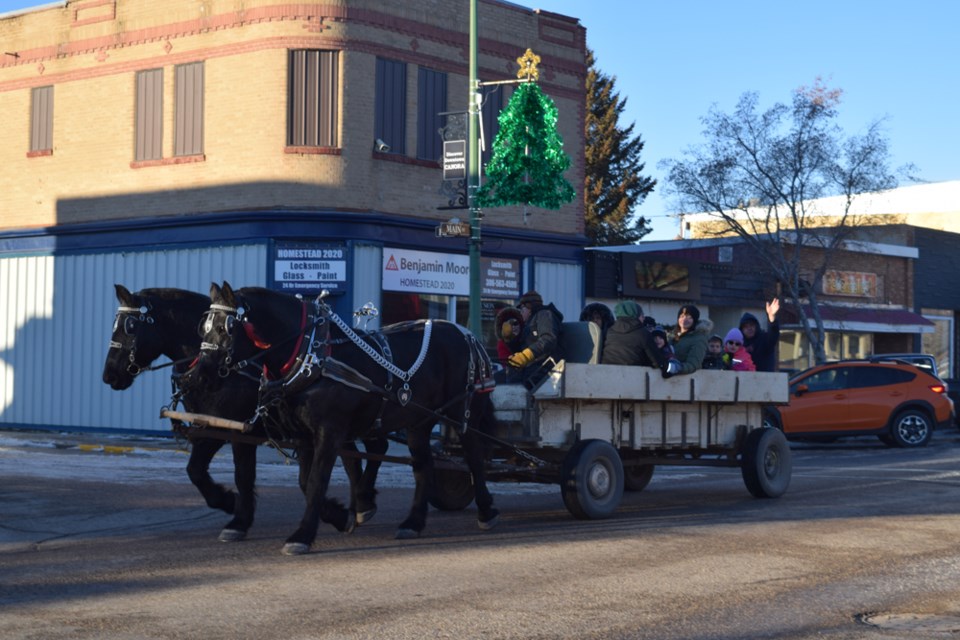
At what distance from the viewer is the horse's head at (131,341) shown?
10.1 meters

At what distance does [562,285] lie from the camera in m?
28.6

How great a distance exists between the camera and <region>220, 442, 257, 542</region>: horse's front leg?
10.2m

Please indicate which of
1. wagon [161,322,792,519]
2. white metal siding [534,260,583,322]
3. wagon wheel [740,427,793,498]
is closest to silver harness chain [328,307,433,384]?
wagon [161,322,792,519]

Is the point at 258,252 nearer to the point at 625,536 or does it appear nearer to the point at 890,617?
the point at 625,536

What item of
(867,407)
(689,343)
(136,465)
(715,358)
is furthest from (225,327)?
(867,407)

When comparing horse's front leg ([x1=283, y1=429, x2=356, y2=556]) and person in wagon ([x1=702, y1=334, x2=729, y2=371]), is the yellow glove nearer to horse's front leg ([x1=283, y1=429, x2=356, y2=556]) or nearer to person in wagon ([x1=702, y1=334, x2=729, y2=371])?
horse's front leg ([x1=283, y1=429, x2=356, y2=556])

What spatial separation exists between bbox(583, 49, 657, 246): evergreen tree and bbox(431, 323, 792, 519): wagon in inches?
1759

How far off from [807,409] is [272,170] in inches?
441

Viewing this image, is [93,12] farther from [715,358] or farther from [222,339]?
[222,339]

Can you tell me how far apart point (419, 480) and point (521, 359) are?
1.64 metres

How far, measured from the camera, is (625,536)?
10625 millimetres

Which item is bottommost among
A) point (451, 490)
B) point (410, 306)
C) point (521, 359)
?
point (451, 490)

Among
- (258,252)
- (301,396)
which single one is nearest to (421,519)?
(301,396)

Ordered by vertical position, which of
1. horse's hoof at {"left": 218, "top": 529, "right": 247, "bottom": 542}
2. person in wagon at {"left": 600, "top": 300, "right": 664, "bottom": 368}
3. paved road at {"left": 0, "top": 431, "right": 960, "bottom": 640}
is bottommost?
paved road at {"left": 0, "top": 431, "right": 960, "bottom": 640}
